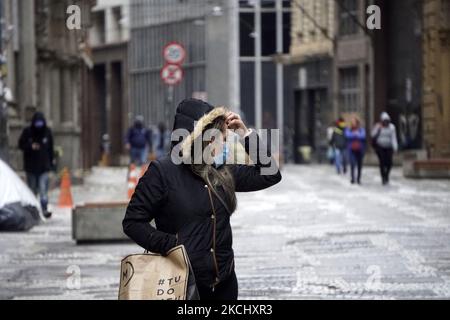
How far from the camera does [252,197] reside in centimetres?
2848

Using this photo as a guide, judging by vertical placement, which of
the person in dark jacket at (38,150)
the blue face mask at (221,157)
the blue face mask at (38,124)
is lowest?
the person in dark jacket at (38,150)

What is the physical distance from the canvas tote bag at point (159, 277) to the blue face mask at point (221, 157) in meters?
0.66

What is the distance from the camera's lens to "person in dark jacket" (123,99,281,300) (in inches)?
281

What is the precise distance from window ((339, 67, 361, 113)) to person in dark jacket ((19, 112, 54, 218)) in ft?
101

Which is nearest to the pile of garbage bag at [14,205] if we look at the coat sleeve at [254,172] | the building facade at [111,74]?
the coat sleeve at [254,172]

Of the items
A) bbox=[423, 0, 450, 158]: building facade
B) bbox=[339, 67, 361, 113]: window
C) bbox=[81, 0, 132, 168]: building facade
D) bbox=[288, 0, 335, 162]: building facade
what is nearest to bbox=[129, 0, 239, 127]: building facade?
bbox=[81, 0, 132, 168]: building facade

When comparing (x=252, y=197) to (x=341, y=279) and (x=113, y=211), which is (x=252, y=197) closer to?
(x=113, y=211)

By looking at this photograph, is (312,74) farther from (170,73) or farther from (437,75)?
(170,73)

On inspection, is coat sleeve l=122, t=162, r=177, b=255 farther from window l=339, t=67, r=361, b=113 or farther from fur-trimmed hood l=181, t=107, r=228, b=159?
window l=339, t=67, r=361, b=113

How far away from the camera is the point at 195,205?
7.23 metres

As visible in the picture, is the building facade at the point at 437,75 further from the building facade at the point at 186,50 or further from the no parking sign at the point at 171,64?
the building facade at the point at 186,50

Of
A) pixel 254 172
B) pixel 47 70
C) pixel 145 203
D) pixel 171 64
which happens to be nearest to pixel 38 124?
pixel 171 64

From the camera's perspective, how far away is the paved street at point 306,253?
510 inches

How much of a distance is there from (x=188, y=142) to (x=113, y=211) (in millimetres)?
11245
